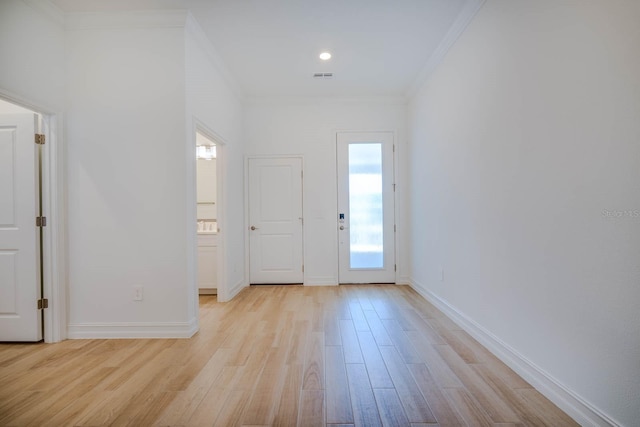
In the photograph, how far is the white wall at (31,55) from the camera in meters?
2.32

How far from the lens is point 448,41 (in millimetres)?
3178

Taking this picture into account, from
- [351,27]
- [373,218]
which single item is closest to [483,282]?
[373,218]

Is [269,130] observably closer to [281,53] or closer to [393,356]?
[281,53]

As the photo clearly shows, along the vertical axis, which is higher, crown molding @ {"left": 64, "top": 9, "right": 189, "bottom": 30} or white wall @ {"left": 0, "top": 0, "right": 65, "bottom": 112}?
crown molding @ {"left": 64, "top": 9, "right": 189, "bottom": 30}

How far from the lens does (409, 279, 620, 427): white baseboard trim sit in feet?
5.05

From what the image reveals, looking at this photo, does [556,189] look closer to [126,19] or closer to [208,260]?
[126,19]

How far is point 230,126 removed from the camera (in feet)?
13.7

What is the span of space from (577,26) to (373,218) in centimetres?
344

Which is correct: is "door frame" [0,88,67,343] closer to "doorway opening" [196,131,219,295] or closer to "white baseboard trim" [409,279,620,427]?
"doorway opening" [196,131,219,295]

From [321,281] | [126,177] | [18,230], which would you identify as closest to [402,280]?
[321,281]

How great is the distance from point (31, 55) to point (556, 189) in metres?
3.94

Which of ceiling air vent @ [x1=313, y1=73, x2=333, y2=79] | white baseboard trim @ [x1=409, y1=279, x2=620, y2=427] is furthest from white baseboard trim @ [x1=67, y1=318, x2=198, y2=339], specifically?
ceiling air vent @ [x1=313, y1=73, x2=333, y2=79]

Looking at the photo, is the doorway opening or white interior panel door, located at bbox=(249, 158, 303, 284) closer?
Result: the doorway opening

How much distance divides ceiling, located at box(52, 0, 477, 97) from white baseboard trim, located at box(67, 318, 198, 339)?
282 centimetres
